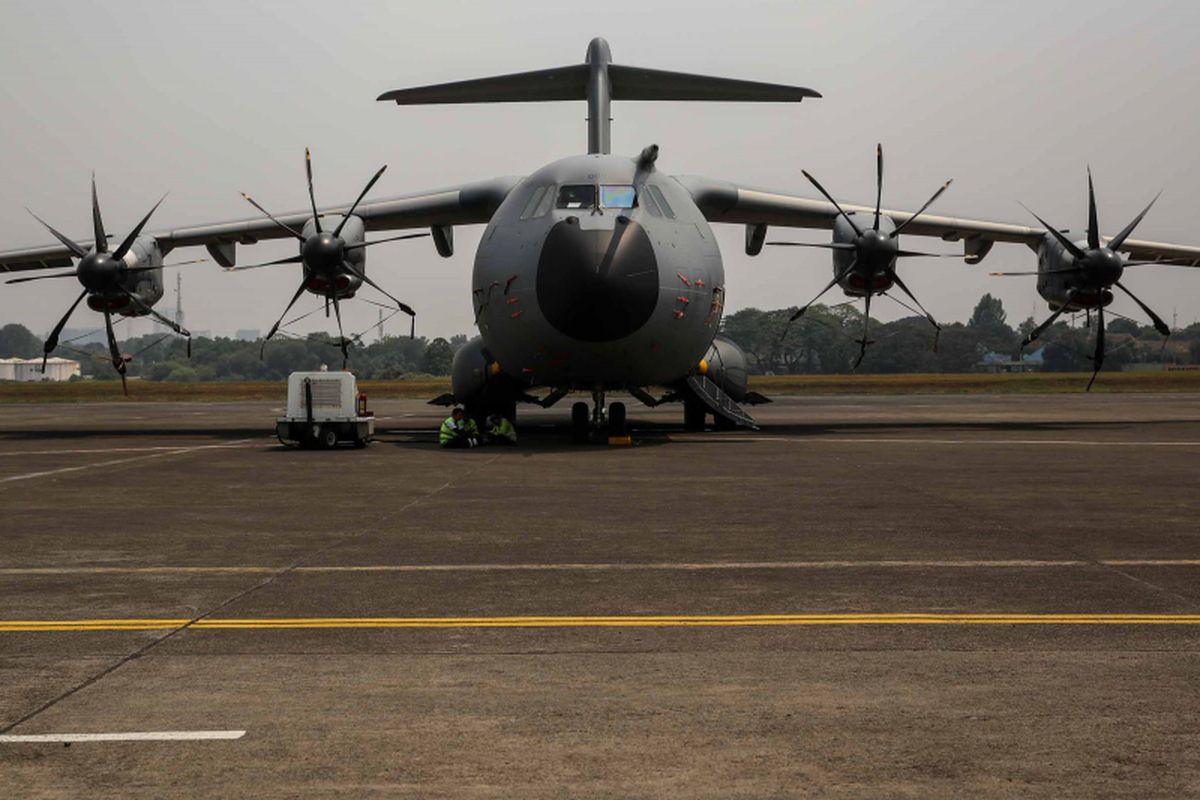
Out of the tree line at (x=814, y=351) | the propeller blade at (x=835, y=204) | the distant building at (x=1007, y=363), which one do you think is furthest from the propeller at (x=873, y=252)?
the distant building at (x=1007, y=363)

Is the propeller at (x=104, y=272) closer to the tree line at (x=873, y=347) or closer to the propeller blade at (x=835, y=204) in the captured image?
the propeller blade at (x=835, y=204)

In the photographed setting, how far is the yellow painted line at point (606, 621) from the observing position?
8.05m

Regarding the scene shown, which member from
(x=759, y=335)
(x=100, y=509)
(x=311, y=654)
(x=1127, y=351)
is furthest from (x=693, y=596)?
(x=1127, y=351)

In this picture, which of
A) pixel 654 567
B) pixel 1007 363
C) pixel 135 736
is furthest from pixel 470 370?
pixel 1007 363

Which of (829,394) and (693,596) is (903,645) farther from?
(829,394)

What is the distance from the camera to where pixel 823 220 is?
33062mm

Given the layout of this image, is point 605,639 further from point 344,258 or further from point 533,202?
point 344,258

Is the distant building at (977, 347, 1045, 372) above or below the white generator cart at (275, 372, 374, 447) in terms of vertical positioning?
above

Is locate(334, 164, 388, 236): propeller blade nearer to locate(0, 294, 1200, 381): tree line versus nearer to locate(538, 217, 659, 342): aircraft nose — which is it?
locate(538, 217, 659, 342): aircraft nose

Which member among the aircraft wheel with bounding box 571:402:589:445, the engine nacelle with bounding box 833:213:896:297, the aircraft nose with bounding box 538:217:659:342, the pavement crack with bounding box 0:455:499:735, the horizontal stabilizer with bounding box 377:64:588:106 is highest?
the horizontal stabilizer with bounding box 377:64:588:106

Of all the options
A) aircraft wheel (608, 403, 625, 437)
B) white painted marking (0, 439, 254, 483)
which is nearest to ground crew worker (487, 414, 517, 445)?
aircraft wheel (608, 403, 625, 437)

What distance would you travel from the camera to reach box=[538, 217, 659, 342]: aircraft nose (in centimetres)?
2239

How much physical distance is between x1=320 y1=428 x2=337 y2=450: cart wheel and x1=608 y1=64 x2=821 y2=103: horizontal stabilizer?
450 inches

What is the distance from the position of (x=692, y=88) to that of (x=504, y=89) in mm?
4692
